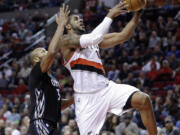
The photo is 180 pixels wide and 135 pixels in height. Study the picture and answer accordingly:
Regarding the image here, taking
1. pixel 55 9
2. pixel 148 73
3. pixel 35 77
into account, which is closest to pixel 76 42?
pixel 35 77

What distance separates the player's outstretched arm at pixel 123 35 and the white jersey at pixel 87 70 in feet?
0.70

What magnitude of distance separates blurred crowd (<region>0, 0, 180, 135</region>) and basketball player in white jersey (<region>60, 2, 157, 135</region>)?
3090mm

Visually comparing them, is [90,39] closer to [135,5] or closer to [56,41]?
[56,41]

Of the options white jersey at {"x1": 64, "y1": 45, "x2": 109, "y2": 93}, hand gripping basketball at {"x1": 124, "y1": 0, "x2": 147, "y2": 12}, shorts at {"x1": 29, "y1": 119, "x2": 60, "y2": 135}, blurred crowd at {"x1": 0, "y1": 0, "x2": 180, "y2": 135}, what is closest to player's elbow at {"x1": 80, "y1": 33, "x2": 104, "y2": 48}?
white jersey at {"x1": 64, "y1": 45, "x2": 109, "y2": 93}

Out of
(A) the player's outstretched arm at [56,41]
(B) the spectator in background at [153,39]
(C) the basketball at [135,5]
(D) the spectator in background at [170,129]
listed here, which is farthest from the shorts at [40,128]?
(B) the spectator in background at [153,39]

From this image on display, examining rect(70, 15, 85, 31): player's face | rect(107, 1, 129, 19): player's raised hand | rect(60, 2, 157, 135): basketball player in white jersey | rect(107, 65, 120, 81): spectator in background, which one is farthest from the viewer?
rect(107, 65, 120, 81): spectator in background

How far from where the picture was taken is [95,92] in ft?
17.0

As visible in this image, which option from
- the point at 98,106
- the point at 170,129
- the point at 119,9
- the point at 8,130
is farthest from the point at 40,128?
the point at 8,130

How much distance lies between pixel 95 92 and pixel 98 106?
0.19 metres

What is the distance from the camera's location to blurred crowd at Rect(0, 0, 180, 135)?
10.1 metres

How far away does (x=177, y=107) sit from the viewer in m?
10.0

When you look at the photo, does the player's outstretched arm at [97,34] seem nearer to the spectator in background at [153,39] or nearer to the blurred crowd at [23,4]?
the spectator in background at [153,39]

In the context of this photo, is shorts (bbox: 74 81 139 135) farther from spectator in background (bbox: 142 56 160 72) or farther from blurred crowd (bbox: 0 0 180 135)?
spectator in background (bbox: 142 56 160 72)

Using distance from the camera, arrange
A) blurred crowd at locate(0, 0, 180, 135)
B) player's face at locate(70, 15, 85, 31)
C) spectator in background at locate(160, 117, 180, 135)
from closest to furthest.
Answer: player's face at locate(70, 15, 85, 31) < spectator in background at locate(160, 117, 180, 135) < blurred crowd at locate(0, 0, 180, 135)
